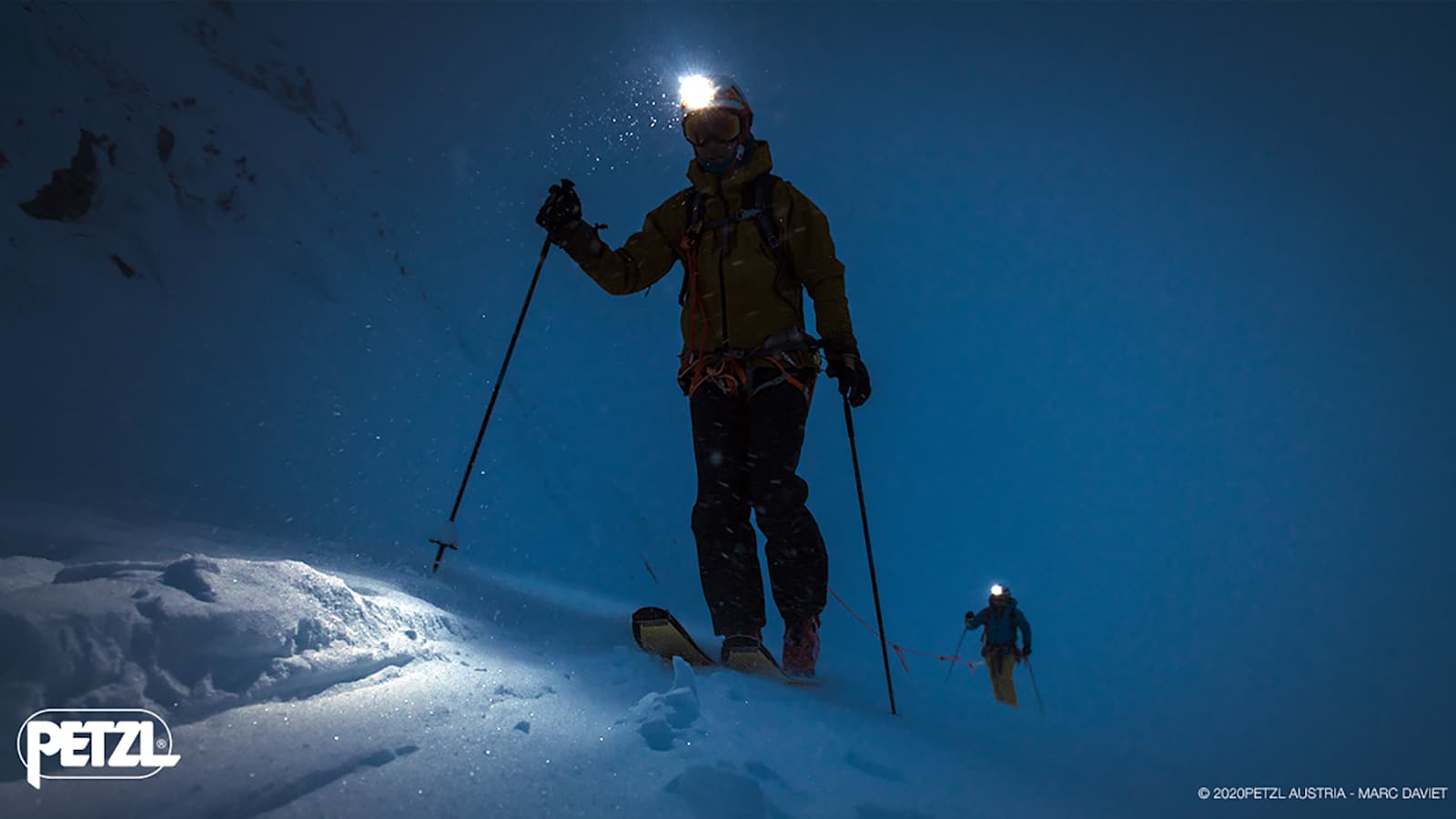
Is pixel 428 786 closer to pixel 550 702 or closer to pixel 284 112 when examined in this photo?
pixel 550 702

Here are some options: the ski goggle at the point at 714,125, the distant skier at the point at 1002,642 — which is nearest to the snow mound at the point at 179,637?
the ski goggle at the point at 714,125

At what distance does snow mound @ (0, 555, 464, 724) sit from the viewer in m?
1.22

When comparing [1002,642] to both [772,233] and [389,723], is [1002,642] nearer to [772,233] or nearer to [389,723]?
[772,233]

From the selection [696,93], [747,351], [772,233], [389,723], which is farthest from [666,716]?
[696,93]

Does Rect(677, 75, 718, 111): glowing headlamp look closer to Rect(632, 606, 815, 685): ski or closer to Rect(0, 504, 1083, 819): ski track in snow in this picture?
Rect(632, 606, 815, 685): ski

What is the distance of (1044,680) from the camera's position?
162ft

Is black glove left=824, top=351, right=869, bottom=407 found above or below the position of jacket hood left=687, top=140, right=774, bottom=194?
below

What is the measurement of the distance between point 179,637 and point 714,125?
9.48ft

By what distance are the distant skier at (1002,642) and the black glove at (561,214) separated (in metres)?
8.03

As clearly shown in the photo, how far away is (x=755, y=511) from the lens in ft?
9.98

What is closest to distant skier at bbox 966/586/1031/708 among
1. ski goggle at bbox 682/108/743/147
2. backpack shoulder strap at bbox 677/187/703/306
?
backpack shoulder strap at bbox 677/187/703/306

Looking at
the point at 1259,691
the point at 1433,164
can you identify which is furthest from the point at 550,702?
the point at 1433,164

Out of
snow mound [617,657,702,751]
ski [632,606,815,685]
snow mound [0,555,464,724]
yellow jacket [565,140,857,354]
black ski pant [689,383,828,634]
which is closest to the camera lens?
snow mound [0,555,464,724]

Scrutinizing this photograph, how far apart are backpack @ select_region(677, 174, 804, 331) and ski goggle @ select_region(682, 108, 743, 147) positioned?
27 cm
